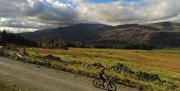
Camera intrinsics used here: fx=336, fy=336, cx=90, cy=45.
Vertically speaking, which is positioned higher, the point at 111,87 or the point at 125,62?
the point at 111,87

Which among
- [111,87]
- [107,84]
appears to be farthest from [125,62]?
[111,87]

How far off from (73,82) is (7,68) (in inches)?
376

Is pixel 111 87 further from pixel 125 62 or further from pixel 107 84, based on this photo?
pixel 125 62

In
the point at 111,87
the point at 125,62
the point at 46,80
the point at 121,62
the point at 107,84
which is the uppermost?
the point at 46,80

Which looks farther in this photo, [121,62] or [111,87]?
[121,62]

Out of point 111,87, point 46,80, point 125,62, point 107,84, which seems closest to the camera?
point 111,87

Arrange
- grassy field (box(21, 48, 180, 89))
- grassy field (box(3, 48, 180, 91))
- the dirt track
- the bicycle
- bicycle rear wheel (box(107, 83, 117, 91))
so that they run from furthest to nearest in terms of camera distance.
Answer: grassy field (box(21, 48, 180, 89)) → grassy field (box(3, 48, 180, 91)) → the bicycle → bicycle rear wheel (box(107, 83, 117, 91)) → the dirt track

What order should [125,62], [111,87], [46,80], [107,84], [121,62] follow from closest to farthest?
[111,87] → [107,84] → [46,80] → [121,62] → [125,62]

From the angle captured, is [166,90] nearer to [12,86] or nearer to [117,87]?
[117,87]

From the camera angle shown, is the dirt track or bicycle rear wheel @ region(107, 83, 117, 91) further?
bicycle rear wheel @ region(107, 83, 117, 91)

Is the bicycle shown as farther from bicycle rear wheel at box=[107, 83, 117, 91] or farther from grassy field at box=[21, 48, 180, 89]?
grassy field at box=[21, 48, 180, 89]

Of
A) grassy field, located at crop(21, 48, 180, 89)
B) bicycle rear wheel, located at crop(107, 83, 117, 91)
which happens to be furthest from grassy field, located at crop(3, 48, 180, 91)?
bicycle rear wheel, located at crop(107, 83, 117, 91)

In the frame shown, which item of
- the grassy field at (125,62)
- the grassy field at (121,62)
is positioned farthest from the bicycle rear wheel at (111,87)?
the grassy field at (125,62)

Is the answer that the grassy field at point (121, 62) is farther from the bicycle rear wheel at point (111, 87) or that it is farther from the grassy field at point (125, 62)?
the bicycle rear wheel at point (111, 87)
